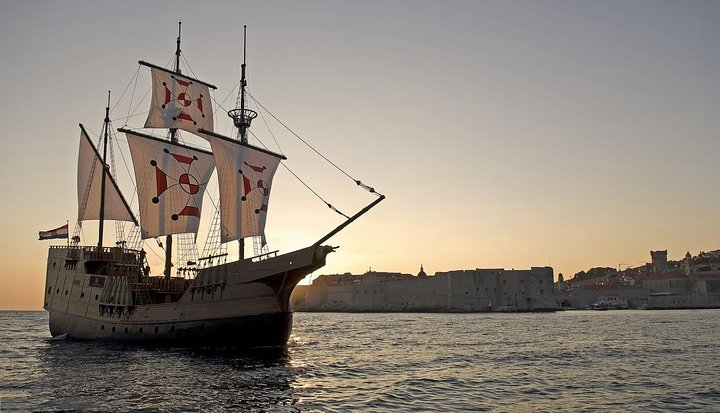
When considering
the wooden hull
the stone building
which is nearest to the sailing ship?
the wooden hull

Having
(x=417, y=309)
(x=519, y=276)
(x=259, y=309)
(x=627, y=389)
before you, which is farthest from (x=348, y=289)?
(x=627, y=389)

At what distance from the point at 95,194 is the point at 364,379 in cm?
3634

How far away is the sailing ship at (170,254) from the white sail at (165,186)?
0.08m

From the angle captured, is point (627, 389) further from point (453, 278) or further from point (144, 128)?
point (453, 278)

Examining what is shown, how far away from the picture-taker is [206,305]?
34.3m

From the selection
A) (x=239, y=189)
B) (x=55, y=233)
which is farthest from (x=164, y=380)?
(x=55, y=233)

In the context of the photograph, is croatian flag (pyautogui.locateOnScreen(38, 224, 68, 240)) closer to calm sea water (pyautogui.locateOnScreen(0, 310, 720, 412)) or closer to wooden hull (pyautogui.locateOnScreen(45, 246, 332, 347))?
wooden hull (pyautogui.locateOnScreen(45, 246, 332, 347))

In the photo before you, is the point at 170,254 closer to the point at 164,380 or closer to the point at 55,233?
the point at 55,233

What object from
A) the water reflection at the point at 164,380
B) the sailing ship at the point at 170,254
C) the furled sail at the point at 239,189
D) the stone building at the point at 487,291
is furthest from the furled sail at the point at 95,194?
the stone building at the point at 487,291

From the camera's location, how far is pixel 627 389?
2127 centimetres

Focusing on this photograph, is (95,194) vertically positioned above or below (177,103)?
below

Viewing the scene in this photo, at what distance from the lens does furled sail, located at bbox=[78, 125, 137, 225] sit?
49688mm

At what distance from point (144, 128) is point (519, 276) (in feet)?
363

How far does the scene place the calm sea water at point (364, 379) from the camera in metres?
18.4
